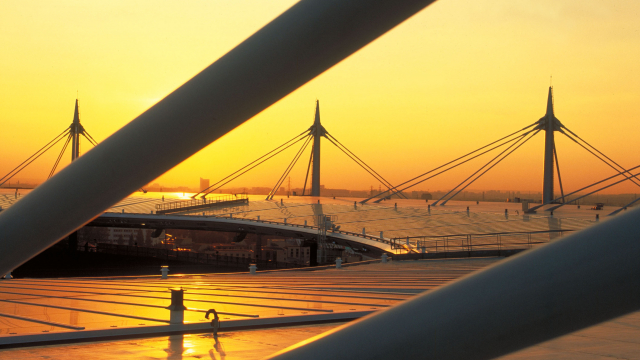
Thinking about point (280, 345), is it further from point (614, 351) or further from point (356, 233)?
point (356, 233)

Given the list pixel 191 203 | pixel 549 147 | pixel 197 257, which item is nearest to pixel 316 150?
pixel 191 203

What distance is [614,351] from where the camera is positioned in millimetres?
4887

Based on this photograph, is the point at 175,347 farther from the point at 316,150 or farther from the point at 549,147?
the point at 316,150

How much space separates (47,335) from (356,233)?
952 inches

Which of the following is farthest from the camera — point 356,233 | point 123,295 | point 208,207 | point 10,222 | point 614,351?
point 208,207

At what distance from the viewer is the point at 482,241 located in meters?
24.7

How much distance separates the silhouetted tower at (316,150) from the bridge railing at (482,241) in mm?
27501

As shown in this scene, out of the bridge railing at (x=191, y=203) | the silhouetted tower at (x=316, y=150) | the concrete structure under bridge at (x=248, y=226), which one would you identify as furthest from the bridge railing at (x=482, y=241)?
the silhouetted tower at (x=316, y=150)

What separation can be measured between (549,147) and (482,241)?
1880cm

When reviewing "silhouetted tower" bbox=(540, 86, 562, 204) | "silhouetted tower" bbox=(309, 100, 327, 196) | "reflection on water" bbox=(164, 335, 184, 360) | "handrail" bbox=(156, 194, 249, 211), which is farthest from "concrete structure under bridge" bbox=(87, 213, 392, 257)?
"reflection on water" bbox=(164, 335, 184, 360)

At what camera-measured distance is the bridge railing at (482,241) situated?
23.2 m

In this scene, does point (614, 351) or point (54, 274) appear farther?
point (54, 274)

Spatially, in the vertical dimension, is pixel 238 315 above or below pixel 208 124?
below

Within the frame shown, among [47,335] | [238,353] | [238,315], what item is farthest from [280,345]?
[47,335]
